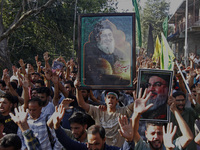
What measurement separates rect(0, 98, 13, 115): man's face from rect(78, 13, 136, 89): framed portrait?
1278mm

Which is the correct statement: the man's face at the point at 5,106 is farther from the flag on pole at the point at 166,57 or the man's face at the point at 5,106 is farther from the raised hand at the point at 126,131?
the flag on pole at the point at 166,57

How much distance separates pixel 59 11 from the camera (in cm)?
1617

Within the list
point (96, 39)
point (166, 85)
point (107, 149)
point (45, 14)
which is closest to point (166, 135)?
point (107, 149)

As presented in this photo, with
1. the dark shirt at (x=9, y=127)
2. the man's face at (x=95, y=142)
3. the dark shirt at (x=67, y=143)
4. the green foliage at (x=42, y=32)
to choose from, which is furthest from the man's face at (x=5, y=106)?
the green foliage at (x=42, y=32)

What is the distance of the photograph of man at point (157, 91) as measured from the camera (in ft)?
11.7

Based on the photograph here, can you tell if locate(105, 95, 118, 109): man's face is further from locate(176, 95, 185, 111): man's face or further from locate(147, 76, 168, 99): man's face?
locate(176, 95, 185, 111): man's face

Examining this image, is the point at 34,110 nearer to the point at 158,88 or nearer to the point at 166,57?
the point at 158,88

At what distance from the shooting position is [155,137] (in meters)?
3.13

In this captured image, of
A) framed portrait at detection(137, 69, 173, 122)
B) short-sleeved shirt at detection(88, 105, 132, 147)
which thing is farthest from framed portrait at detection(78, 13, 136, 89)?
short-sleeved shirt at detection(88, 105, 132, 147)

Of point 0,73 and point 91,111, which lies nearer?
point 91,111

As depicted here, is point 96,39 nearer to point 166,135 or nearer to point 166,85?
point 166,85

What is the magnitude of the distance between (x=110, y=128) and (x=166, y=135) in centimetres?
113

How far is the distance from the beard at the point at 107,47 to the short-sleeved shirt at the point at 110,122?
2.79ft

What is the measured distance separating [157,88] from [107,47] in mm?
898
